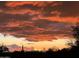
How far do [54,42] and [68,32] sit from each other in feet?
0.54

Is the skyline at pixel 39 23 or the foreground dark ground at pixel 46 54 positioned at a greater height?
the skyline at pixel 39 23

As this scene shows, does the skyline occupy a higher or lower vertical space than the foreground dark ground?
higher

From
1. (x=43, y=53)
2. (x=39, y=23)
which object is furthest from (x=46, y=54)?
(x=39, y=23)

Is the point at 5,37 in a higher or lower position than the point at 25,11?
lower

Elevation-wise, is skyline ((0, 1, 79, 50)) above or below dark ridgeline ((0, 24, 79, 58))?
above

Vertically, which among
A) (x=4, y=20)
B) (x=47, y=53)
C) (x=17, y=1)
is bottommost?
(x=47, y=53)

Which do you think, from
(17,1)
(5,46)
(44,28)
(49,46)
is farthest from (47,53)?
(17,1)

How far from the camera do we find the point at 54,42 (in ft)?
8.26

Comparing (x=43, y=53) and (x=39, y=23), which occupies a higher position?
(x=39, y=23)

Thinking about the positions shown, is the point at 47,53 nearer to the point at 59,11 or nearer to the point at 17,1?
the point at 59,11

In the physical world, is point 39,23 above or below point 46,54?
above

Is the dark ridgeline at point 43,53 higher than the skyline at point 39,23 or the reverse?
the reverse

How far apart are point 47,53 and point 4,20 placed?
52 cm

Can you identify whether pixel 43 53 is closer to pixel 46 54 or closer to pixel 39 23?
pixel 46 54
